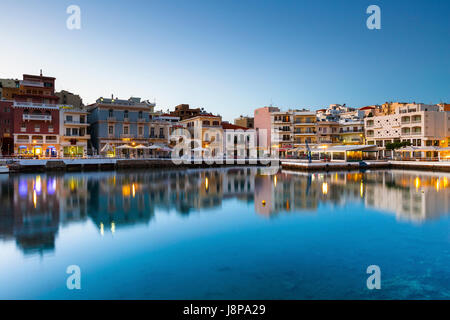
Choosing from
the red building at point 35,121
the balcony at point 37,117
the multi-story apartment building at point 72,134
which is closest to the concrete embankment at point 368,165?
the multi-story apartment building at point 72,134

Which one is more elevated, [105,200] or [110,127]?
[110,127]

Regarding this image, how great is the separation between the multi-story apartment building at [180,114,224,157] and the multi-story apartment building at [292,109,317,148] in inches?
713

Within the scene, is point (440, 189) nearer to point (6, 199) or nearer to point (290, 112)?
point (6, 199)

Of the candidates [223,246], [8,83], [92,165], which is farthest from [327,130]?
[8,83]

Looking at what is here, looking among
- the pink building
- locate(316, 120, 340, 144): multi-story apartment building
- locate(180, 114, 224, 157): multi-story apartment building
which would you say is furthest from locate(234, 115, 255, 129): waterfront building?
locate(180, 114, 224, 157): multi-story apartment building

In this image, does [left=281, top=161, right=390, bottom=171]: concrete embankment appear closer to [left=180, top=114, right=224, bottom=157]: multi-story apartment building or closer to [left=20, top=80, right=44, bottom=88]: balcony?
[left=180, top=114, right=224, bottom=157]: multi-story apartment building

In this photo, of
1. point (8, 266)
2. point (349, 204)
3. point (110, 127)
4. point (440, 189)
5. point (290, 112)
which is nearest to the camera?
point (8, 266)

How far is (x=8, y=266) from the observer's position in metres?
9.48

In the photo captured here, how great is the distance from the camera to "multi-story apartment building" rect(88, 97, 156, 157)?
170 ft

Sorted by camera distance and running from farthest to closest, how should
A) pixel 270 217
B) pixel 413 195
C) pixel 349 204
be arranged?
pixel 413 195, pixel 349 204, pixel 270 217

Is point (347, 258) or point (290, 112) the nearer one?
point (347, 258)

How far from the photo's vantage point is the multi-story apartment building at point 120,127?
51.9 metres


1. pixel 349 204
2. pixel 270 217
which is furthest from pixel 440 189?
→ pixel 270 217
